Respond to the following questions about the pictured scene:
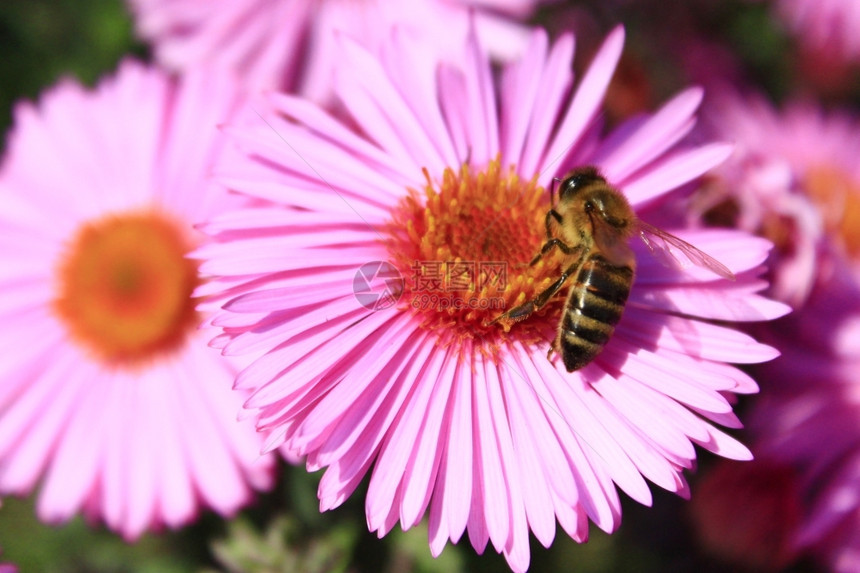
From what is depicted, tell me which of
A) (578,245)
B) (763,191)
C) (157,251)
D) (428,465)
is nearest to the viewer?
(428,465)

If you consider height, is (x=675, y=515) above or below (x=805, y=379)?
below

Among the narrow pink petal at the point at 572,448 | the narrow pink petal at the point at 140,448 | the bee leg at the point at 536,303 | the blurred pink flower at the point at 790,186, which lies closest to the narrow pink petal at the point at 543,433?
the narrow pink petal at the point at 572,448

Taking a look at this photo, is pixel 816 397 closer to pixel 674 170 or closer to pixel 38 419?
pixel 674 170

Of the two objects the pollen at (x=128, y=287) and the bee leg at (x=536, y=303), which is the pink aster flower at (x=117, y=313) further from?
the bee leg at (x=536, y=303)

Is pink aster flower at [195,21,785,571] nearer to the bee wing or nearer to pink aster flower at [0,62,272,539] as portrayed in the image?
the bee wing

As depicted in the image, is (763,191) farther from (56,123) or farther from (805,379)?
(56,123)

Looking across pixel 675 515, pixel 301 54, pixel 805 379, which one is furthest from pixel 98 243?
pixel 805 379

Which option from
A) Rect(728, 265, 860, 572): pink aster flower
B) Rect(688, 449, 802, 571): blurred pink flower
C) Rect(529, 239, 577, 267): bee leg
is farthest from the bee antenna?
Rect(688, 449, 802, 571): blurred pink flower
